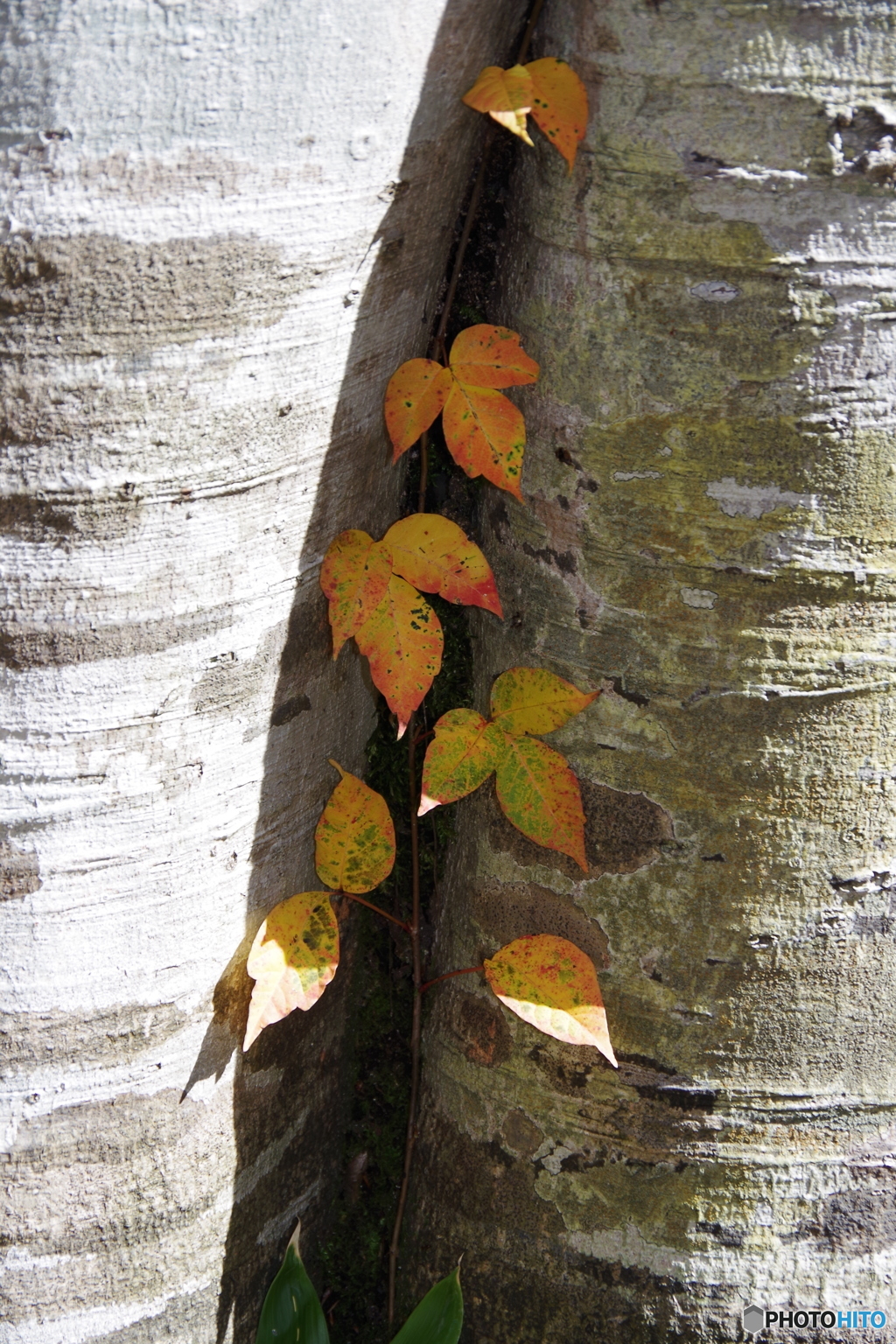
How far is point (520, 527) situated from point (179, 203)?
538 mm

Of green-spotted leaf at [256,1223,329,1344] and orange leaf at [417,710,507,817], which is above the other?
orange leaf at [417,710,507,817]

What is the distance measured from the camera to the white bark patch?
112 cm

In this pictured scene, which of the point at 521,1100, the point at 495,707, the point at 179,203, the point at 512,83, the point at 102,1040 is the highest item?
the point at 512,83

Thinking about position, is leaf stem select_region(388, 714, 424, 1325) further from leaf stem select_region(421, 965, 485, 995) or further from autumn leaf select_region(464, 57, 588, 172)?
autumn leaf select_region(464, 57, 588, 172)

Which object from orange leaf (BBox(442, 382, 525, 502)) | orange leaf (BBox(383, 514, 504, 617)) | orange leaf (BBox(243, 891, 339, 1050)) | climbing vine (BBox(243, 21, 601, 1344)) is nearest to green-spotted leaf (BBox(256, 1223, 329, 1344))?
climbing vine (BBox(243, 21, 601, 1344))

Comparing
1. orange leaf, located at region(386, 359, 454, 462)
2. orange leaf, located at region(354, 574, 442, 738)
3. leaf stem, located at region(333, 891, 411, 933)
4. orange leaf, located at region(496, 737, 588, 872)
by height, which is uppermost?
orange leaf, located at region(386, 359, 454, 462)

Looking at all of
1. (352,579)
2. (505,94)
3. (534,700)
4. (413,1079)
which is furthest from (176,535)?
(413,1079)

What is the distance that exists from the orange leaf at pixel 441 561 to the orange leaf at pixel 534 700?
0.09 m

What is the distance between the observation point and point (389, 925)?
156 cm

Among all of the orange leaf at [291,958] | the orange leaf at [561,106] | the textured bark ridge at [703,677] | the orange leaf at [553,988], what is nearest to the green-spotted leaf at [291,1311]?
the textured bark ridge at [703,677]

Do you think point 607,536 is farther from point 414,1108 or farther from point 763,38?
point 414,1108

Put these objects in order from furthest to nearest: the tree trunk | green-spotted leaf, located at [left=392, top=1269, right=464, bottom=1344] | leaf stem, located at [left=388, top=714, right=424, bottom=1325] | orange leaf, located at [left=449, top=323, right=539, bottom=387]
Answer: leaf stem, located at [left=388, top=714, right=424, bottom=1325]
green-spotted leaf, located at [left=392, top=1269, right=464, bottom=1344]
orange leaf, located at [left=449, top=323, right=539, bottom=387]
the tree trunk

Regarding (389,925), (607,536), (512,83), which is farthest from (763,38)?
(389,925)

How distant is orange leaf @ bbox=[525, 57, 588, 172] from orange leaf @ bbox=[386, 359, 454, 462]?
0.27 meters
